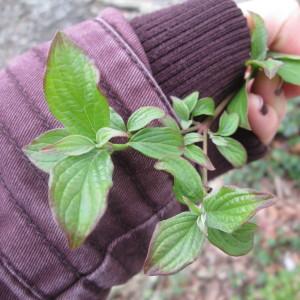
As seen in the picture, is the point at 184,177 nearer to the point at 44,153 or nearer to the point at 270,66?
the point at 44,153

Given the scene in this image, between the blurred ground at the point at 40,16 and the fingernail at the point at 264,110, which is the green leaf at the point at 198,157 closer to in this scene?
the fingernail at the point at 264,110

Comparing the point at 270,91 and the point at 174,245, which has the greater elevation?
the point at 174,245

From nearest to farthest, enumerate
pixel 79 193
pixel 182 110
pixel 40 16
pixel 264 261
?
pixel 79 193 < pixel 182 110 < pixel 264 261 < pixel 40 16

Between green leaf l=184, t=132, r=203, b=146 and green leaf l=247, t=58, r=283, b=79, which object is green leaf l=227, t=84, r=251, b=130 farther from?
green leaf l=184, t=132, r=203, b=146

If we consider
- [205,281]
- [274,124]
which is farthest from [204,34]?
[205,281]

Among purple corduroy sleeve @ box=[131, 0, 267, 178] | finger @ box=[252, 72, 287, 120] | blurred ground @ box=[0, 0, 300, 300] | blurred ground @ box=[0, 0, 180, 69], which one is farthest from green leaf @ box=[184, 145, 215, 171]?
blurred ground @ box=[0, 0, 180, 69]

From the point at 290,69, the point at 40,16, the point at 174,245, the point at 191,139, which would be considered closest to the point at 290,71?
the point at 290,69

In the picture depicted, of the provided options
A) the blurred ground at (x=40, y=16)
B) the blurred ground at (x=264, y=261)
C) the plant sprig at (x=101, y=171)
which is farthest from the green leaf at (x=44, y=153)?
the blurred ground at (x=40, y=16)

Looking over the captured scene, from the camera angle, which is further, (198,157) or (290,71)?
(290,71)

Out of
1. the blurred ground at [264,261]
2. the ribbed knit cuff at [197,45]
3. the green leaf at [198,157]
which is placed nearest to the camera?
the green leaf at [198,157]
